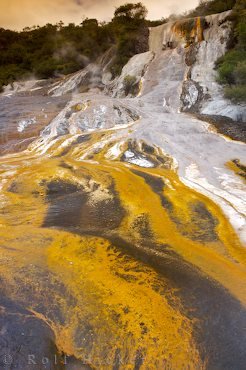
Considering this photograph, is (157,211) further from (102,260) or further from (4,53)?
(4,53)

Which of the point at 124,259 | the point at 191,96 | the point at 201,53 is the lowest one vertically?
the point at 124,259

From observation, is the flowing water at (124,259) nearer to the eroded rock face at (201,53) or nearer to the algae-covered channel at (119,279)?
the algae-covered channel at (119,279)

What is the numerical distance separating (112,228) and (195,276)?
155 centimetres

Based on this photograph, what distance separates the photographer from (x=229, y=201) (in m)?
5.88

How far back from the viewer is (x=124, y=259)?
4.20 meters

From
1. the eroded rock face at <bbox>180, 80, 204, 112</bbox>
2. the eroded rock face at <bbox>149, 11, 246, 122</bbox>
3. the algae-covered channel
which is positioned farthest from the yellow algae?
the eroded rock face at <bbox>180, 80, 204, 112</bbox>

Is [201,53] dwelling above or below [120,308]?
above

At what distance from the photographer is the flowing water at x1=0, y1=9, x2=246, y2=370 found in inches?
115

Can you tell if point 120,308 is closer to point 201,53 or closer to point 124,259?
point 124,259

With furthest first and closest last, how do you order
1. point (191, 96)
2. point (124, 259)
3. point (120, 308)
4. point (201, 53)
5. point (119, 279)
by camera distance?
point (201, 53)
point (191, 96)
point (124, 259)
point (119, 279)
point (120, 308)

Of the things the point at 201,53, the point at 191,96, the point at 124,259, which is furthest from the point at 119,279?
the point at 201,53

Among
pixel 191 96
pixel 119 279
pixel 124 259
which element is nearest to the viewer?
pixel 119 279

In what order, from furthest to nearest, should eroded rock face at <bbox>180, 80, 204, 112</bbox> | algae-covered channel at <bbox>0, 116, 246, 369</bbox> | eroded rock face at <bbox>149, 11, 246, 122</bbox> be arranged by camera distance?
eroded rock face at <bbox>180, 80, 204, 112</bbox> → eroded rock face at <bbox>149, 11, 246, 122</bbox> → algae-covered channel at <bbox>0, 116, 246, 369</bbox>

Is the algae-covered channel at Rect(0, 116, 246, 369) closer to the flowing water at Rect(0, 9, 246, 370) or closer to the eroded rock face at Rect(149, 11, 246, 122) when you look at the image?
the flowing water at Rect(0, 9, 246, 370)
